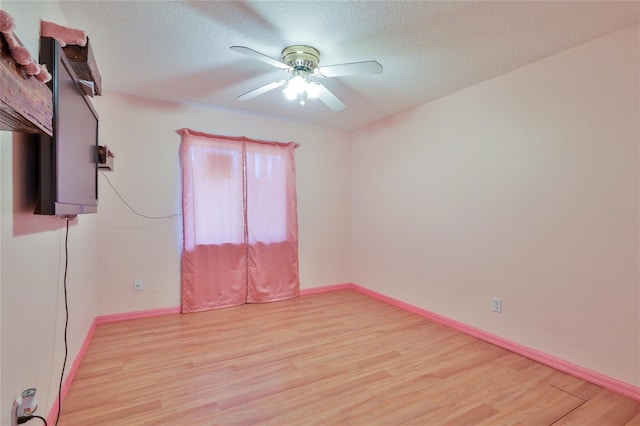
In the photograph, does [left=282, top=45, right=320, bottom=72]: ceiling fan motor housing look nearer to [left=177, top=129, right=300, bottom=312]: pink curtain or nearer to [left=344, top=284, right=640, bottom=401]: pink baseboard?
[left=177, top=129, right=300, bottom=312]: pink curtain

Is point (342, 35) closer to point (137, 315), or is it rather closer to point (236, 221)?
point (236, 221)

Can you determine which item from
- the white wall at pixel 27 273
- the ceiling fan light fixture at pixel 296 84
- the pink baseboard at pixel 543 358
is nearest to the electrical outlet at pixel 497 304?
the pink baseboard at pixel 543 358

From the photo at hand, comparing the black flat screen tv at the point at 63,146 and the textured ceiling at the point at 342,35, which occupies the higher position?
the textured ceiling at the point at 342,35

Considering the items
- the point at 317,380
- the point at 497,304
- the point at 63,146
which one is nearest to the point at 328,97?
the point at 63,146

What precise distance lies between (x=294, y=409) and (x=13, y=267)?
1496mm

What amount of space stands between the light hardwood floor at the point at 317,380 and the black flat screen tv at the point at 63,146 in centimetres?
122

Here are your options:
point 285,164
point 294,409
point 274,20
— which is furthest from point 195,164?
point 294,409

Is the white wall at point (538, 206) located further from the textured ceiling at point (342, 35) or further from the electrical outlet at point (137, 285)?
the electrical outlet at point (137, 285)

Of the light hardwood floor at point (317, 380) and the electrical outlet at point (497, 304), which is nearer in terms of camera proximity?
the light hardwood floor at point (317, 380)

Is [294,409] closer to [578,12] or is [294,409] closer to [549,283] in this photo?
[549,283]

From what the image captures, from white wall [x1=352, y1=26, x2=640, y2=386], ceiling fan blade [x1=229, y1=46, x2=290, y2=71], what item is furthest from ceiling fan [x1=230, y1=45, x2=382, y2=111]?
white wall [x1=352, y1=26, x2=640, y2=386]

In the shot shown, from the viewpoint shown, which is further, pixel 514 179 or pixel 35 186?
pixel 514 179

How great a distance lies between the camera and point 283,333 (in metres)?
2.81

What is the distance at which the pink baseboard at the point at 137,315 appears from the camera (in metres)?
3.03
